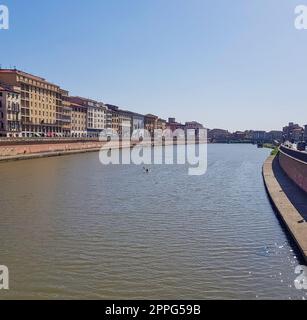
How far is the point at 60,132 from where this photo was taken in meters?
110

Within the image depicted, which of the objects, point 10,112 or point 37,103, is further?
point 37,103

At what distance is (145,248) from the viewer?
45.3ft

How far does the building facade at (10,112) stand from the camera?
261ft

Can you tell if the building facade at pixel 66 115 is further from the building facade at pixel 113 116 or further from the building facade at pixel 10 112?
the building facade at pixel 113 116

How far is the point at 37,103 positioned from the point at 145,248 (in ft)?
286

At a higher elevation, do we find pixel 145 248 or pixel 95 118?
pixel 95 118

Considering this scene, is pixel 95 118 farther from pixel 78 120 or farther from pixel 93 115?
pixel 78 120

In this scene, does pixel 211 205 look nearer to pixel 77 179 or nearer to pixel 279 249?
pixel 279 249

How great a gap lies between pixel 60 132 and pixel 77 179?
76301 mm

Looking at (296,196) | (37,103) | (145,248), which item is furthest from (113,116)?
(145,248)

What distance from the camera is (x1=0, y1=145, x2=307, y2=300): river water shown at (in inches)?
409

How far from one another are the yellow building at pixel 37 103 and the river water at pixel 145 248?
67.2 meters

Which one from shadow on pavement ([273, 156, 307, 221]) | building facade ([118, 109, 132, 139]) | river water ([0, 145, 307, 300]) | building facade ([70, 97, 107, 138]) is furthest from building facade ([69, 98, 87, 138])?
river water ([0, 145, 307, 300])

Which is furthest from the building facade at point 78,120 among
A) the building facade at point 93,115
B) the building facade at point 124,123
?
the building facade at point 124,123
